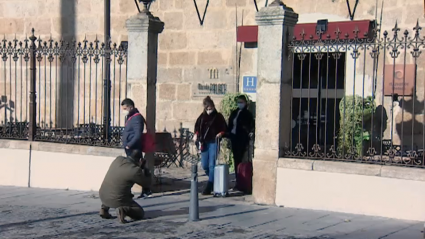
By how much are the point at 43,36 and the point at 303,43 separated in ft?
29.0

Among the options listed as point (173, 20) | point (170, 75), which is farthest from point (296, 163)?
point (173, 20)

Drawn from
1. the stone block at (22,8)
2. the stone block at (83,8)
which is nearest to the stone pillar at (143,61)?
the stone block at (83,8)

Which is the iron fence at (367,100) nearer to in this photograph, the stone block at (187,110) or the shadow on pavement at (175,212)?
the shadow on pavement at (175,212)

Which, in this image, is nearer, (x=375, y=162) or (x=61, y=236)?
(x=61, y=236)

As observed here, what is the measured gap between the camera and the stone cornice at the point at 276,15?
958 centimetres

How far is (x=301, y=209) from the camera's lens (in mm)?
9523

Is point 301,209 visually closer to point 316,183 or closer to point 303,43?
point 316,183

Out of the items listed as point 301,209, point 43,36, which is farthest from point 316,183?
point 43,36

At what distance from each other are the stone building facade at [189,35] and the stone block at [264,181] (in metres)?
4.31

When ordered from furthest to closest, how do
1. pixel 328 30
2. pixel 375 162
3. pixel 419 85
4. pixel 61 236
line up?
pixel 328 30 < pixel 419 85 < pixel 375 162 < pixel 61 236

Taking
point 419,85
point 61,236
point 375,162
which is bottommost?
point 61,236

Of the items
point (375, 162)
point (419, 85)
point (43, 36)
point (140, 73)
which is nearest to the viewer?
point (375, 162)

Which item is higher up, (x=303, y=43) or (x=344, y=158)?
(x=303, y=43)

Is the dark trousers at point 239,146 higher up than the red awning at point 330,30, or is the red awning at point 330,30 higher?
the red awning at point 330,30
